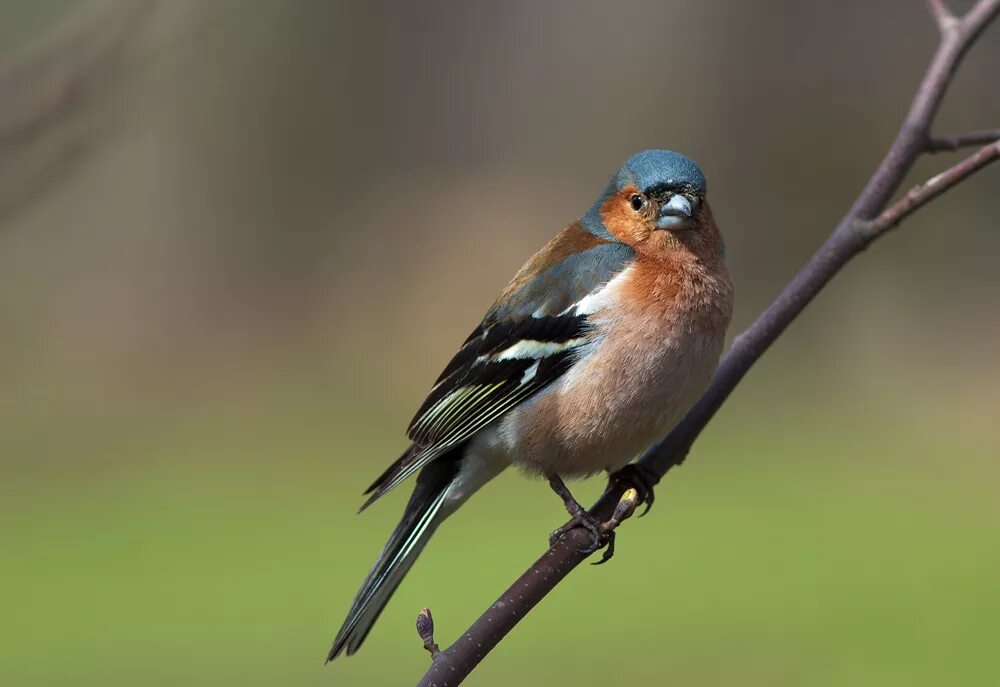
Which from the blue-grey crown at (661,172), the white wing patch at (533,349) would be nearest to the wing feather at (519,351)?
the white wing patch at (533,349)

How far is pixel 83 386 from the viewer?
46.3ft

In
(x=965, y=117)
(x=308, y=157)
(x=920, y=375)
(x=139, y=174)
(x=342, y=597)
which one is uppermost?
(x=139, y=174)

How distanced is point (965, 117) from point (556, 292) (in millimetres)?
11907

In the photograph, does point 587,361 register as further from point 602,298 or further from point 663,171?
point 663,171

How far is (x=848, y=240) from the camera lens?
317cm

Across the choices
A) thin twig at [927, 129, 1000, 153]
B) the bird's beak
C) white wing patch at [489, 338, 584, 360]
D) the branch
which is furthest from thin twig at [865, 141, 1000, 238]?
white wing patch at [489, 338, 584, 360]

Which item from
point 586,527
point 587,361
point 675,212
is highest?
point 675,212

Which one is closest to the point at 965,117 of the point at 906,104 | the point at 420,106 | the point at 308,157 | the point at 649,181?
the point at 906,104

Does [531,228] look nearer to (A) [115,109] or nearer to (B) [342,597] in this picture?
(B) [342,597]

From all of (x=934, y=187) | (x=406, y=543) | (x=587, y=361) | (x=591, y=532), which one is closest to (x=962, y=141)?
(x=934, y=187)

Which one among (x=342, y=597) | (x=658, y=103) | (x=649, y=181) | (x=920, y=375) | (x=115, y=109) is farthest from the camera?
(x=658, y=103)

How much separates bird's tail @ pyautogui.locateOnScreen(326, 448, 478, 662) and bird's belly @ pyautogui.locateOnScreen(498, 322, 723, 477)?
0.21 m

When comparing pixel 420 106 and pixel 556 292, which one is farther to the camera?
pixel 420 106

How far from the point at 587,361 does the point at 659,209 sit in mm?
503
